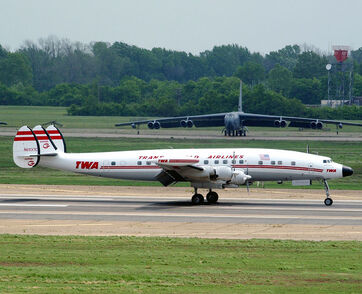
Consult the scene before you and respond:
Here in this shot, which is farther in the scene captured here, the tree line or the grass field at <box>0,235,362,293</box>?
the tree line

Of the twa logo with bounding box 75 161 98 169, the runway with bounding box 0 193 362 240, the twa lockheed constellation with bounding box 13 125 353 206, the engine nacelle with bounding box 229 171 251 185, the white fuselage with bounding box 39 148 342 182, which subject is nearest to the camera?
the runway with bounding box 0 193 362 240

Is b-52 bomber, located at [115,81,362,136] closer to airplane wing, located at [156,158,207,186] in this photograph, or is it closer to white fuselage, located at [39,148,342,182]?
white fuselage, located at [39,148,342,182]

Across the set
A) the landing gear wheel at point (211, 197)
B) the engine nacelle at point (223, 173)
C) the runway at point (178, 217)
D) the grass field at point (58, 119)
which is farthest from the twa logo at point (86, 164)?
the grass field at point (58, 119)

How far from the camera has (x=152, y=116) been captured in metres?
136

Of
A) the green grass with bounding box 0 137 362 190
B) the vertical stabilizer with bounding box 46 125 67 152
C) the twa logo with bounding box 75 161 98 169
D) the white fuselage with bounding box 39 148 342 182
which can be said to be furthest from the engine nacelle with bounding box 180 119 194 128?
the twa logo with bounding box 75 161 98 169

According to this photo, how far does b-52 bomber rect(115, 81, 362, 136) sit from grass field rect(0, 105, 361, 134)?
226 inches

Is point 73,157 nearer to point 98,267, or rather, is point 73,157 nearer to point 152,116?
point 98,267

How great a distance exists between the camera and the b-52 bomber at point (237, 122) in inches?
3676

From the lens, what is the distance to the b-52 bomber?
93.4m

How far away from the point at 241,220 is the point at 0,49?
17242cm

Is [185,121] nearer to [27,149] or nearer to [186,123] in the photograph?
[186,123]

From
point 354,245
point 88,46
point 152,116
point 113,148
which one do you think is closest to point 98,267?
point 354,245

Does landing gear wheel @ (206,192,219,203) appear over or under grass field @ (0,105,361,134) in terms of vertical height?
under

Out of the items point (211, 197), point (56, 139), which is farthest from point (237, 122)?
point (211, 197)
